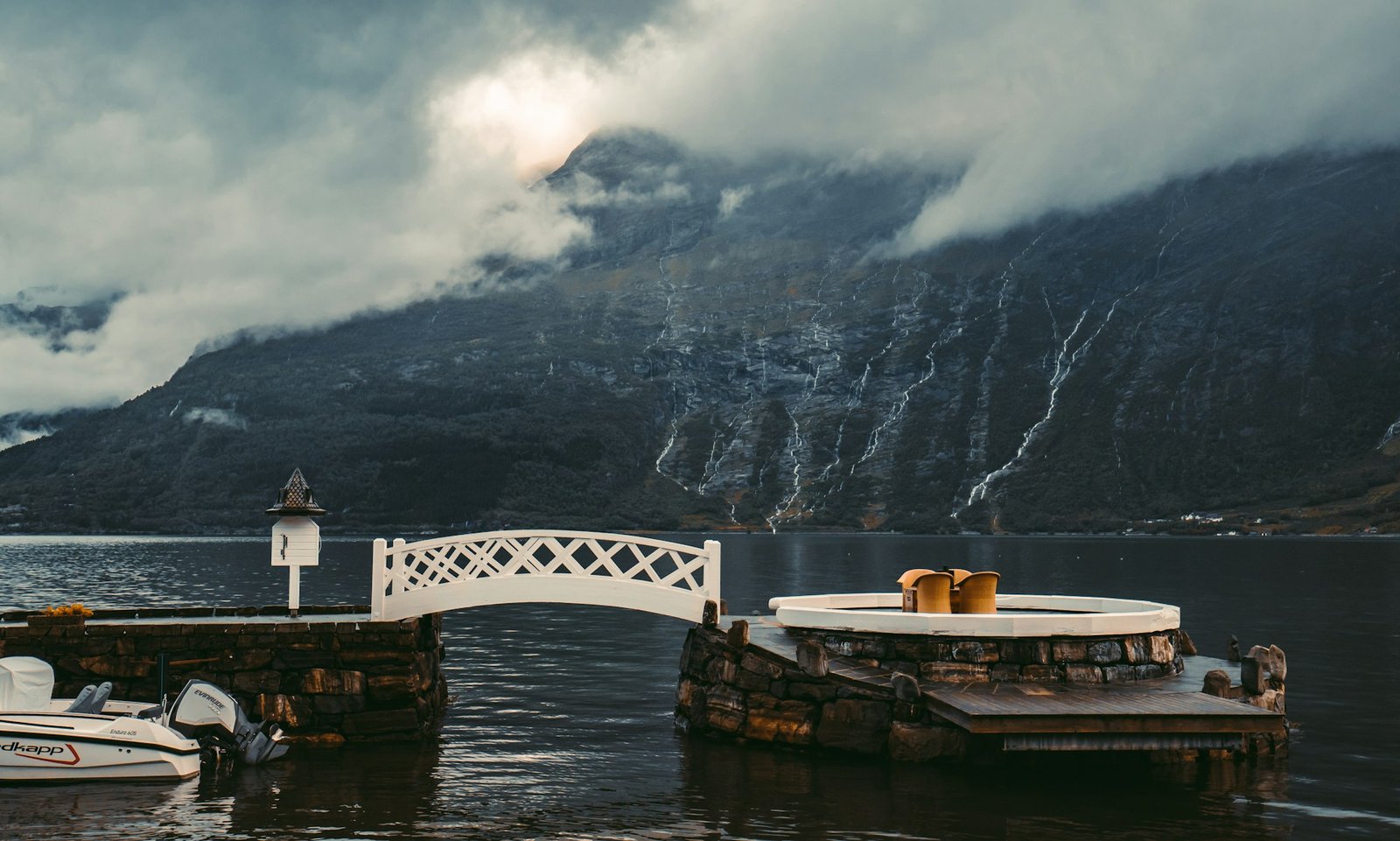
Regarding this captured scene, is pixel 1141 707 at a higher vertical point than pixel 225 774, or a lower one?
higher

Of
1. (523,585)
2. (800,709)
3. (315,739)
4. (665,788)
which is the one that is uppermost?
(523,585)

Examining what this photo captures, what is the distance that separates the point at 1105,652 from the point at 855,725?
4.97 metres

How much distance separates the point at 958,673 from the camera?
69.5ft

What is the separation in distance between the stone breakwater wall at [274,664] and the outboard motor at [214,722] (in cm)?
138

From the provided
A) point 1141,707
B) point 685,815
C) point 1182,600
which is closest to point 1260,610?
point 1182,600

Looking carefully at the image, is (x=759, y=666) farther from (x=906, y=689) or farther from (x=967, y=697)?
(x=967, y=697)

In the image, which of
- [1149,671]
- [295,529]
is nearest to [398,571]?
[295,529]

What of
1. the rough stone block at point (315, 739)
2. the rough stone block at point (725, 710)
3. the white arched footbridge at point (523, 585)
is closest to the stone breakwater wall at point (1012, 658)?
the rough stone block at point (725, 710)

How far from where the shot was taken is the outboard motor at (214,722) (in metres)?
21.0

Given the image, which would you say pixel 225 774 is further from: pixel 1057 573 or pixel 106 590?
pixel 1057 573

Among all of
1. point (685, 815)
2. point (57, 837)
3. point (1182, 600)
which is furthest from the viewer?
point (1182, 600)

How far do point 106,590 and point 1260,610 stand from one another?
7057cm

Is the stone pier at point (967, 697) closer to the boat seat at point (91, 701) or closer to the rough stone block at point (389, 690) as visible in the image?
the rough stone block at point (389, 690)

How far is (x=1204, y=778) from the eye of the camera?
19547 mm
